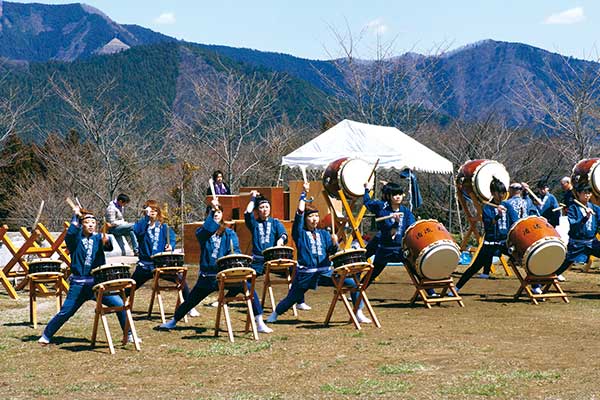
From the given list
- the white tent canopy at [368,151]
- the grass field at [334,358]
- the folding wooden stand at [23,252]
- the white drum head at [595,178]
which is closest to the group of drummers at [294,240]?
the grass field at [334,358]

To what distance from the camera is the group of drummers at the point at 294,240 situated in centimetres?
778

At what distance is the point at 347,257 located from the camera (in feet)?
27.1

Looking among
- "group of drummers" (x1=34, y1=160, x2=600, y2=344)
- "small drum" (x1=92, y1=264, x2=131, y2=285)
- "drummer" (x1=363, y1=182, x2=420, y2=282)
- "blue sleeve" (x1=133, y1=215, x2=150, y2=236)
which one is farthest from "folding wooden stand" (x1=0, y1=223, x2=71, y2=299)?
"drummer" (x1=363, y1=182, x2=420, y2=282)

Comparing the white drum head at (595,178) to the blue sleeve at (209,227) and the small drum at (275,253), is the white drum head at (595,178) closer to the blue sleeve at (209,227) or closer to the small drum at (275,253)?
the small drum at (275,253)

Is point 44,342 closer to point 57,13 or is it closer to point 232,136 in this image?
A: point 232,136

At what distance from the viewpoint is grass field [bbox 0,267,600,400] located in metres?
5.80

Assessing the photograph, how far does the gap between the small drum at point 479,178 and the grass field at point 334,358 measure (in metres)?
3.30

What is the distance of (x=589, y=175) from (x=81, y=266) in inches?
367

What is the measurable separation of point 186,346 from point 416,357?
7.07 feet

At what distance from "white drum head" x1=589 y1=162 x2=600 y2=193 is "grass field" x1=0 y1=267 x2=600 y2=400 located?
4.47 meters

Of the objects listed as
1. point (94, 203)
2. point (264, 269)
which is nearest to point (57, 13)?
point (94, 203)

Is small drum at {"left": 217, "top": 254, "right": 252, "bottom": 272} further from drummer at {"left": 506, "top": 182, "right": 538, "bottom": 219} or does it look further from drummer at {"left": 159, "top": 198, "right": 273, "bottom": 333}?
drummer at {"left": 506, "top": 182, "right": 538, "bottom": 219}

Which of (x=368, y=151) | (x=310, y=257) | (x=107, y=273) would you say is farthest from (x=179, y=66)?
(x=107, y=273)

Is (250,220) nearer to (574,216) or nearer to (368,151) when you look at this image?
(574,216)
